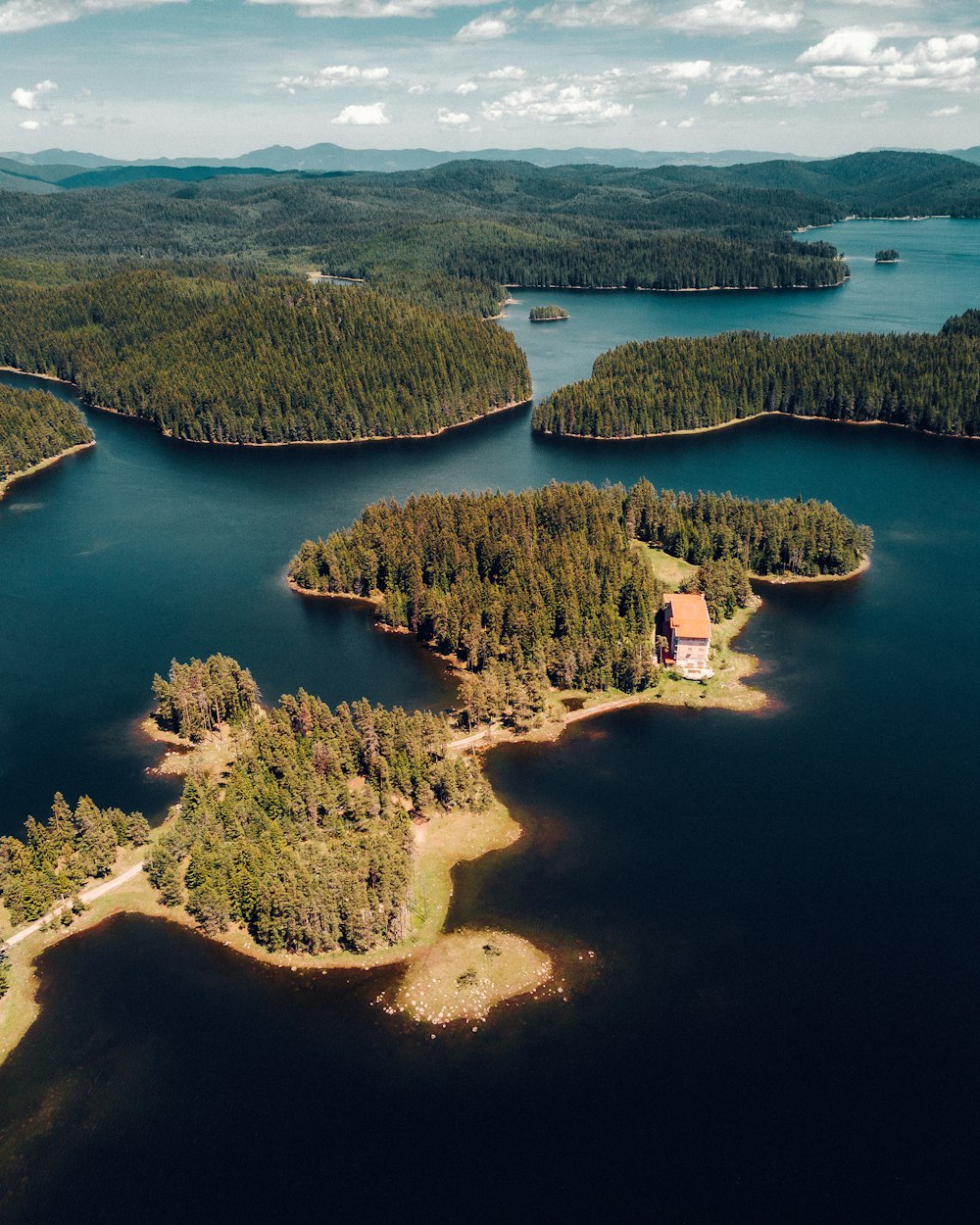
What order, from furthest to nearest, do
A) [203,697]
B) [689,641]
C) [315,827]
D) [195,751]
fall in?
[689,641] → [203,697] → [195,751] → [315,827]

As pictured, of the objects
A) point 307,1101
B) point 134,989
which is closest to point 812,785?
point 307,1101

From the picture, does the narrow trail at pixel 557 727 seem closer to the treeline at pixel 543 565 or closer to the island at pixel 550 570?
the island at pixel 550 570

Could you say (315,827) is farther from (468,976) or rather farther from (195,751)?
(195,751)

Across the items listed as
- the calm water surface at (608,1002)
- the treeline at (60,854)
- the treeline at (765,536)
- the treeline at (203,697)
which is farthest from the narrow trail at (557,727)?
the treeline at (765,536)

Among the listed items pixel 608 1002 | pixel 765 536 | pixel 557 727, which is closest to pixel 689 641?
pixel 557 727

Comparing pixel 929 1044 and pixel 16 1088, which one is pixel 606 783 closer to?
pixel 929 1044

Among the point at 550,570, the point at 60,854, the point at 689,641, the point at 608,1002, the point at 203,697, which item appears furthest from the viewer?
the point at 550,570
